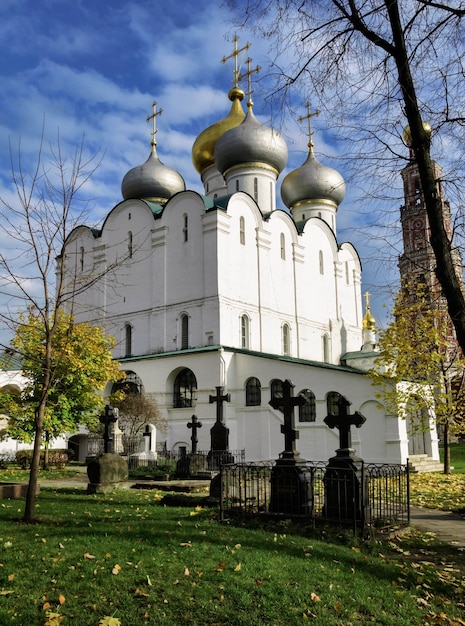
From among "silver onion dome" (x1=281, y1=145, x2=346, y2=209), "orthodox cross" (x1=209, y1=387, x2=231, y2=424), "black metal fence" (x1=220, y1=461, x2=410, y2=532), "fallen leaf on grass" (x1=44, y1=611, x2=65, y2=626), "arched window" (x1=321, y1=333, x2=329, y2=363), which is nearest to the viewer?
"fallen leaf on grass" (x1=44, y1=611, x2=65, y2=626)

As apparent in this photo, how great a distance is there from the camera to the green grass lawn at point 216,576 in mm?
5094

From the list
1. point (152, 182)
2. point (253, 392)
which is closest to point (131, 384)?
point (253, 392)

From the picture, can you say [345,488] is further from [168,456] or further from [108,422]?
[168,456]

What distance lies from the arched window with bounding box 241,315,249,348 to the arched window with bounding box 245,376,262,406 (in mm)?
2803

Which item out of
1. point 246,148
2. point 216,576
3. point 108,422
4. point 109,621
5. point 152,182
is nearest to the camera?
point 109,621

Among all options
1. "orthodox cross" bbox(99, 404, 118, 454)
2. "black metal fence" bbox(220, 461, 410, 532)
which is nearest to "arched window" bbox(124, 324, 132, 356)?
"orthodox cross" bbox(99, 404, 118, 454)

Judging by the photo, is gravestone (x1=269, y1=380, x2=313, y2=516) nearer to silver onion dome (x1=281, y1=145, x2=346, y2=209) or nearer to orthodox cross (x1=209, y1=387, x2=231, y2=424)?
orthodox cross (x1=209, y1=387, x2=231, y2=424)

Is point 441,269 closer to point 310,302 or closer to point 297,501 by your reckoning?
point 297,501

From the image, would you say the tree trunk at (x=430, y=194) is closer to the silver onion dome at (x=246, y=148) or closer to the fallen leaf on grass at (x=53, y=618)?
the fallen leaf on grass at (x=53, y=618)

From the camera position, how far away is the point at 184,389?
27.4 metres

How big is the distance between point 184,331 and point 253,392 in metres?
5.11

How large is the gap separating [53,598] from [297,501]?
16.7 feet

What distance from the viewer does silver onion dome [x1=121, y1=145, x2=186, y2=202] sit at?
115 feet

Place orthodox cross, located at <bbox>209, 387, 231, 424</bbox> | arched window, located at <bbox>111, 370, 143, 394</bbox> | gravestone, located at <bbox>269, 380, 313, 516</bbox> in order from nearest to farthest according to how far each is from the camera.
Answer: gravestone, located at <bbox>269, 380, 313, 516</bbox> → orthodox cross, located at <bbox>209, 387, 231, 424</bbox> → arched window, located at <bbox>111, 370, 143, 394</bbox>
